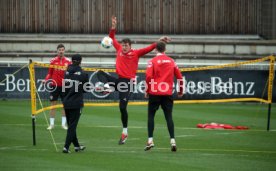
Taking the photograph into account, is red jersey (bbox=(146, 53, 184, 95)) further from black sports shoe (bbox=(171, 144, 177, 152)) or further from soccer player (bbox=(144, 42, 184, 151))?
black sports shoe (bbox=(171, 144, 177, 152))

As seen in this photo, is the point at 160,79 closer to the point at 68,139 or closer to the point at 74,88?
the point at 74,88

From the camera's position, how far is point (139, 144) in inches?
667

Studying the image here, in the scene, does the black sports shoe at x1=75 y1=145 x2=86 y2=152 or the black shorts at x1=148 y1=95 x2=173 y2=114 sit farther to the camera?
the black shorts at x1=148 y1=95 x2=173 y2=114

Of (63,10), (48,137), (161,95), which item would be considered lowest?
(48,137)

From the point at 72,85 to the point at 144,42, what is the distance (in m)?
16.8

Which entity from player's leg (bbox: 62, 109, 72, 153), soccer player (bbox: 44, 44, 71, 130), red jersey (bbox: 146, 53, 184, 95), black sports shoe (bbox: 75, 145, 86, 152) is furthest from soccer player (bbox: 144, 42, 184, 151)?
soccer player (bbox: 44, 44, 71, 130)

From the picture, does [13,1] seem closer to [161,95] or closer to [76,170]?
[161,95]

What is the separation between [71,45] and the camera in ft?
107

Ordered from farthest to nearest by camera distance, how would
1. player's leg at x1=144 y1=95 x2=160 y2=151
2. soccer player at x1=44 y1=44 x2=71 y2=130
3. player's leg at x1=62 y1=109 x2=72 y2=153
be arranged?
soccer player at x1=44 y1=44 x2=71 y2=130, player's leg at x1=144 y1=95 x2=160 y2=151, player's leg at x1=62 y1=109 x2=72 y2=153

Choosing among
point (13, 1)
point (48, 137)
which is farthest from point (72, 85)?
point (13, 1)

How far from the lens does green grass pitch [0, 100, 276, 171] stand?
45.8 feet

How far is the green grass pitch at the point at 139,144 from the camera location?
14.0 metres

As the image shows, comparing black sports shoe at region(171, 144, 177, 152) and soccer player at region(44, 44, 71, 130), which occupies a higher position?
soccer player at region(44, 44, 71, 130)

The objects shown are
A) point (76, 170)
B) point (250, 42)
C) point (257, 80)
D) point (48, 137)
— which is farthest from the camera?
point (250, 42)
